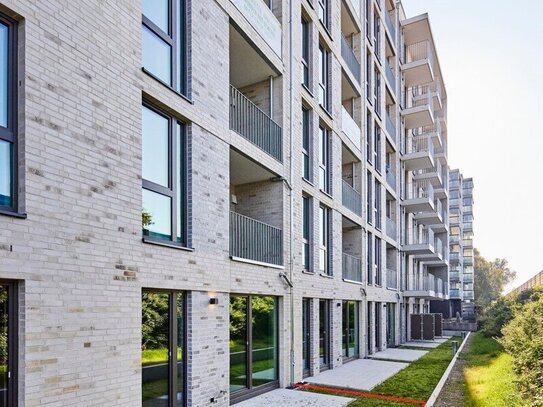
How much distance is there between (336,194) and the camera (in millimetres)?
15555

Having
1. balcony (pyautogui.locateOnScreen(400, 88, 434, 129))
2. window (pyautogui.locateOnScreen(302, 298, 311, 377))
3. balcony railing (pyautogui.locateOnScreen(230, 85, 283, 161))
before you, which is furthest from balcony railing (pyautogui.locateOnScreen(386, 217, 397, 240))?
balcony railing (pyautogui.locateOnScreen(230, 85, 283, 161))

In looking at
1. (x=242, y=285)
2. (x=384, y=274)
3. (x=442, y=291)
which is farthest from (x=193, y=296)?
(x=442, y=291)

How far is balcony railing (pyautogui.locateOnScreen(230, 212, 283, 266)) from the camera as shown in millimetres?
9820

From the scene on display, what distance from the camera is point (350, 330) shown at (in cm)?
1731

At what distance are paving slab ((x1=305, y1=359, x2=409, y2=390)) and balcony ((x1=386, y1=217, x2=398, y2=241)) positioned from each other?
8004 millimetres

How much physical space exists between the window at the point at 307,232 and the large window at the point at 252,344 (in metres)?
2.30

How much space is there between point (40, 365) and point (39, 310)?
0.58 meters

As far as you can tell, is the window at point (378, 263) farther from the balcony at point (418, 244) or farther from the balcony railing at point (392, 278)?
the balcony at point (418, 244)

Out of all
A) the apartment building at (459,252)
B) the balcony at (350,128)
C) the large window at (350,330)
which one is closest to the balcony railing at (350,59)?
the balcony at (350,128)

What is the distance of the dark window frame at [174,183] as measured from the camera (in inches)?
290

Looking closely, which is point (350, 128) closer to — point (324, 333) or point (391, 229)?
point (324, 333)

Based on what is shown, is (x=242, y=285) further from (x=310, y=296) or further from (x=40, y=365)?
(x=40, y=365)

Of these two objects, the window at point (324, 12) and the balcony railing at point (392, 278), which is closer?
the window at point (324, 12)

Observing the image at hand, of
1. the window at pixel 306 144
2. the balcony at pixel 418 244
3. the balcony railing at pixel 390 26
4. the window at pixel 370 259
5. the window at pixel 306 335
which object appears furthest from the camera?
the balcony at pixel 418 244
